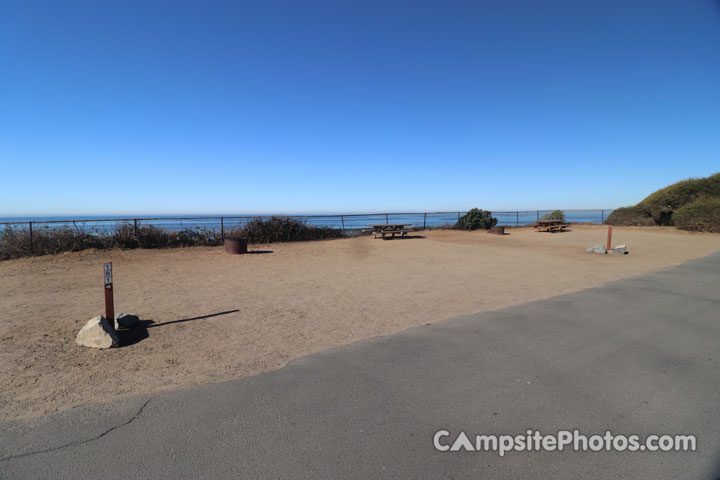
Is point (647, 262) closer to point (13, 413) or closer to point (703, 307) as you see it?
point (703, 307)

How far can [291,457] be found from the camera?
2.42 m

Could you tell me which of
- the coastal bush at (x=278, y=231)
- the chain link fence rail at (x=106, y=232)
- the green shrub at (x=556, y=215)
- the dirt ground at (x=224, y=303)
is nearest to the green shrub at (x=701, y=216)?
the green shrub at (x=556, y=215)

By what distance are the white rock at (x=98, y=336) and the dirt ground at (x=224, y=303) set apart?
0.32ft

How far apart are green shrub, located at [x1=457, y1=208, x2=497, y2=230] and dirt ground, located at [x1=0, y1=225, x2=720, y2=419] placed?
40.8ft

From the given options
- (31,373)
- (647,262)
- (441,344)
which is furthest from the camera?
(647,262)

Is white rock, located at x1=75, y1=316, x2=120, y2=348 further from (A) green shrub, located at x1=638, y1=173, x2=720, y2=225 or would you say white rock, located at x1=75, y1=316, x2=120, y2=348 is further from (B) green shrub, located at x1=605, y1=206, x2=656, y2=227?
(A) green shrub, located at x1=638, y1=173, x2=720, y2=225

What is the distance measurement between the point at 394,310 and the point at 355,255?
7.92 m

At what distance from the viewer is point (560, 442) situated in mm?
2586

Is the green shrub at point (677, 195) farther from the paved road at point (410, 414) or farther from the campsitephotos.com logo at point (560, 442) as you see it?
the campsitephotos.com logo at point (560, 442)

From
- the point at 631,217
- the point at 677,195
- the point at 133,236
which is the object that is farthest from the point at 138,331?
the point at 677,195

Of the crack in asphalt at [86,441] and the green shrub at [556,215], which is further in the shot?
the green shrub at [556,215]

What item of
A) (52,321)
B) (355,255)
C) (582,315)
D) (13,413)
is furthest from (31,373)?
(355,255)

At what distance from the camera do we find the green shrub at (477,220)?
85.3 ft

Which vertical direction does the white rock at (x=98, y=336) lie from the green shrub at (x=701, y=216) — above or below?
below
